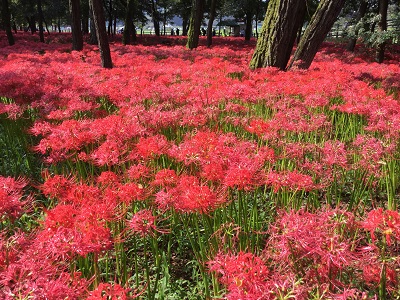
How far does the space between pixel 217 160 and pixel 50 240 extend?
124 cm

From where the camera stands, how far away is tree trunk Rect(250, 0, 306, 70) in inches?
347

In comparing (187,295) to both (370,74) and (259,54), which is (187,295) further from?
(370,74)

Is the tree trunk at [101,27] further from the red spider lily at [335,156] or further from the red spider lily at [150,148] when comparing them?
the red spider lily at [335,156]

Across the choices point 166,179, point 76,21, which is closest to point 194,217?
point 166,179

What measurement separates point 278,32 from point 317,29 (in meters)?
1.18

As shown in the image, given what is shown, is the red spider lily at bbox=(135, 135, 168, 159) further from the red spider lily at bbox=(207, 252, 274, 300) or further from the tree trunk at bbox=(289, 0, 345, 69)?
the tree trunk at bbox=(289, 0, 345, 69)

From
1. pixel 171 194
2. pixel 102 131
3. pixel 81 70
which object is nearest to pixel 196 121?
pixel 102 131

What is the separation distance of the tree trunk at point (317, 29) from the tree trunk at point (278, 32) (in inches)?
15.8

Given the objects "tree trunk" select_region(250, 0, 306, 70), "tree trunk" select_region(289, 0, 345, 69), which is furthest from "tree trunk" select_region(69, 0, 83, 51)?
"tree trunk" select_region(289, 0, 345, 69)

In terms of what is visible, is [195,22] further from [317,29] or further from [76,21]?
[317,29]

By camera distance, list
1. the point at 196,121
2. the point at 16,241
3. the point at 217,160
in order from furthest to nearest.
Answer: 1. the point at 196,121
2. the point at 217,160
3. the point at 16,241

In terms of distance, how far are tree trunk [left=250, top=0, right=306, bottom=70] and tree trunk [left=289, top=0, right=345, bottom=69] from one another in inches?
15.8

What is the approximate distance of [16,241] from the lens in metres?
1.70

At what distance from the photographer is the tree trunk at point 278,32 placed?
8805mm
